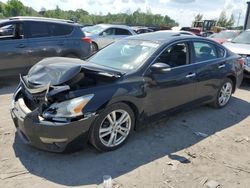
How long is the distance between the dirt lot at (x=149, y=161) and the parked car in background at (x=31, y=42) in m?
2.57

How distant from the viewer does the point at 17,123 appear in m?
3.95

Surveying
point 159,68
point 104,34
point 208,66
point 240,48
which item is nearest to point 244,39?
point 240,48

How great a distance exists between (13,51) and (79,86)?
412 centimetres

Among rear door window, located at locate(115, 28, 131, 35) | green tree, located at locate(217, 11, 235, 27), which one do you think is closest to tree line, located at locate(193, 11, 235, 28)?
green tree, located at locate(217, 11, 235, 27)

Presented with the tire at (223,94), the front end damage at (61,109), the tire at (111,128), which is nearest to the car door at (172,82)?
the tire at (111,128)

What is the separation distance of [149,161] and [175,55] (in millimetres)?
1872

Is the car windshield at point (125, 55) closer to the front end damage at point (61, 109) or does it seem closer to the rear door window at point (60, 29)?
the front end damage at point (61, 109)

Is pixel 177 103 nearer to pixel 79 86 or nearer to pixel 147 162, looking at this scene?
pixel 147 162

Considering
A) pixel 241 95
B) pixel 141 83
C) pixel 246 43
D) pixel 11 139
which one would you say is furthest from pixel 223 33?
pixel 11 139

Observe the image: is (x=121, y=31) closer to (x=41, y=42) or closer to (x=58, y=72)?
(x=41, y=42)

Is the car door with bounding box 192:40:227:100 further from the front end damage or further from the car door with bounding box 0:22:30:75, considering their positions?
the car door with bounding box 0:22:30:75

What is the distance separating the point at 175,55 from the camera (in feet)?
16.0

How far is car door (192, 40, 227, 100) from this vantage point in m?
5.27

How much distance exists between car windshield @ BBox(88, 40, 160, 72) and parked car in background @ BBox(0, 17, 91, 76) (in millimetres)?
2997
